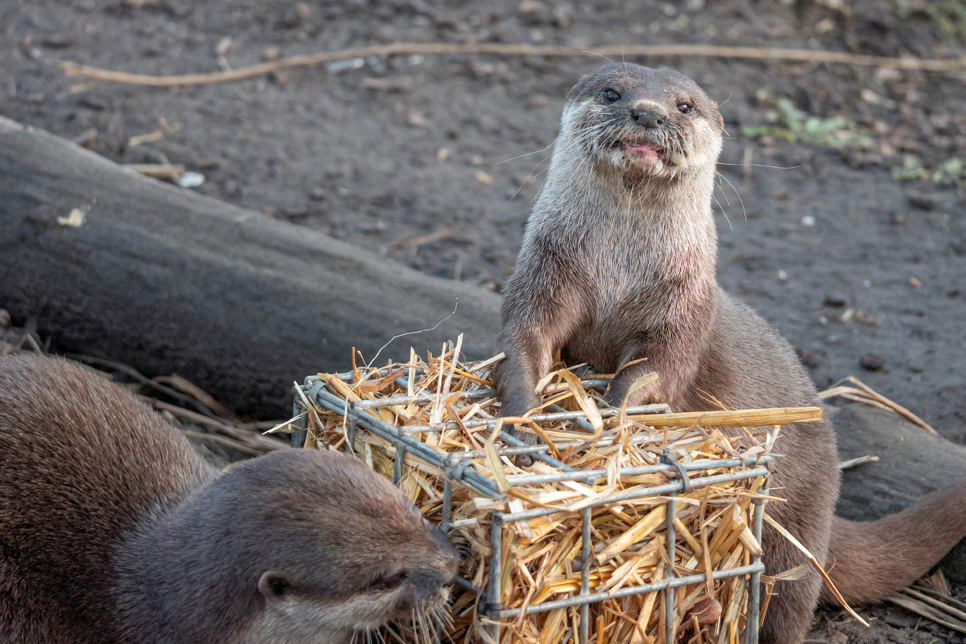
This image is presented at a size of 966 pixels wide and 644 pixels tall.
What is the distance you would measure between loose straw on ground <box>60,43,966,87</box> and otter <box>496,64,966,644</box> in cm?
427

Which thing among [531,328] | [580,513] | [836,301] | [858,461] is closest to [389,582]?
[580,513]

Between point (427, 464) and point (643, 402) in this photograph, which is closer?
point (427, 464)

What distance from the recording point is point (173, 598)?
2.31m

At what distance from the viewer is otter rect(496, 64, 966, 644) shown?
254 cm

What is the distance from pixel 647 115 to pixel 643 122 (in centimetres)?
2

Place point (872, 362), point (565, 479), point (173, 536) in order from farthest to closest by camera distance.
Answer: point (872, 362) < point (173, 536) < point (565, 479)

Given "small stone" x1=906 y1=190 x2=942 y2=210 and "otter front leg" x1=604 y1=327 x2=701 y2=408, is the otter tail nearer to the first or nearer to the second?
"otter front leg" x1=604 y1=327 x2=701 y2=408

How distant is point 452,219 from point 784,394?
3.11 m

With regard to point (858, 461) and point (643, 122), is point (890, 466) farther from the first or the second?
point (643, 122)

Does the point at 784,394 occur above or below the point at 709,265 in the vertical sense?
below

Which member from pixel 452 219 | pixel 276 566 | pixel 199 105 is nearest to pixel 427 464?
pixel 276 566

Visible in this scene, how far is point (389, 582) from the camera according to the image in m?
2.07

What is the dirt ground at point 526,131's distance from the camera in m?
5.14

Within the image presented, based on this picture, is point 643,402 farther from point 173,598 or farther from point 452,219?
point 452,219
